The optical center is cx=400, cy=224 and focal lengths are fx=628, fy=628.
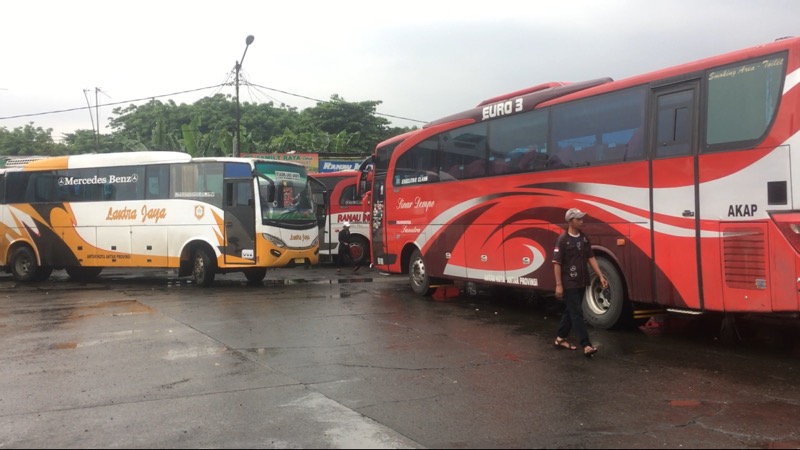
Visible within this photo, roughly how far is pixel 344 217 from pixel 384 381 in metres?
15.4

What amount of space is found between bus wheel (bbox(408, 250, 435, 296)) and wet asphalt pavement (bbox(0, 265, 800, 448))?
196cm

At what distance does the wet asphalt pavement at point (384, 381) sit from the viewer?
15.3 ft

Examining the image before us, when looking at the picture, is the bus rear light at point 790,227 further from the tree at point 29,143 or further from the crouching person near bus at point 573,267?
the tree at point 29,143

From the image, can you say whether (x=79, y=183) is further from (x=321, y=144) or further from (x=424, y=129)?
(x=321, y=144)

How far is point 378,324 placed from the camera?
31.8ft

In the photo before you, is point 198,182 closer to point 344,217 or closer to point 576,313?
point 344,217

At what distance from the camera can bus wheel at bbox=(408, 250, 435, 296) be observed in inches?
523

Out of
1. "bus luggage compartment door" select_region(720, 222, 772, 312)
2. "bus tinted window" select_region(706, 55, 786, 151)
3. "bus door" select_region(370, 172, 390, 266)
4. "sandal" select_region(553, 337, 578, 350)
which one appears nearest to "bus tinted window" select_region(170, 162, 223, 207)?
"bus door" select_region(370, 172, 390, 266)

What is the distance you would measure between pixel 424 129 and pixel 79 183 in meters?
10.5

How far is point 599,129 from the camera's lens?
8.85m

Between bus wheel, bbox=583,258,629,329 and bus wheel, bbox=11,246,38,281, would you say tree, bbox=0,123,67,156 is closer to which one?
bus wheel, bbox=11,246,38,281

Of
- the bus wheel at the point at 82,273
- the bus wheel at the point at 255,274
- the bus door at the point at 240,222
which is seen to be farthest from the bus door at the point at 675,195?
the bus wheel at the point at 82,273

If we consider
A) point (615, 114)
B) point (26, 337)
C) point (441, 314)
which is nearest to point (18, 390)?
point (26, 337)

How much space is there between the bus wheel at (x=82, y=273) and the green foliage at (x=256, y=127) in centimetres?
Result: 1653
